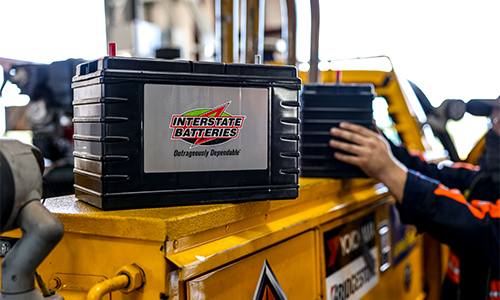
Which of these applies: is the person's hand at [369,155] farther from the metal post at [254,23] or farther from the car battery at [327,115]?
the metal post at [254,23]

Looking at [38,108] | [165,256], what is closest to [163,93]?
[165,256]

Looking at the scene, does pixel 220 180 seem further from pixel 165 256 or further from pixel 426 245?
pixel 426 245

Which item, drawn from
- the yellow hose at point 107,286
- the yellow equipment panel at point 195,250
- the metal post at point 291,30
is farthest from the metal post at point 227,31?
the yellow hose at point 107,286

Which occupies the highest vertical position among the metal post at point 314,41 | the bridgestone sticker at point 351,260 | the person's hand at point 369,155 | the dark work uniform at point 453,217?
the metal post at point 314,41

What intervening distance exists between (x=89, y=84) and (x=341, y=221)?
36.3 inches

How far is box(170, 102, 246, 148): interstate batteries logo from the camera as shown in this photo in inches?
32.9

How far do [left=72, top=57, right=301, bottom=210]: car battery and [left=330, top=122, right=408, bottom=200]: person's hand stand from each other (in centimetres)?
44

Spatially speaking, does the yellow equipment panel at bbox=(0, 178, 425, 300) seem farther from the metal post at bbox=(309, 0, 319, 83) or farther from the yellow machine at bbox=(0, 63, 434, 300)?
the metal post at bbox=(309, 0, 319, 83)

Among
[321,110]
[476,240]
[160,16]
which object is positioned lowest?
[476,240]

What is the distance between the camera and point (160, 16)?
23.2ft

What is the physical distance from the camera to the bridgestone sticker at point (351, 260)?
126 centimetres

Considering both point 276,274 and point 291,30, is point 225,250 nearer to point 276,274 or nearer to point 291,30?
point 276,274

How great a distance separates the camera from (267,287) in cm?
96

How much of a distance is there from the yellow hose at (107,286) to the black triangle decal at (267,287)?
327mm
